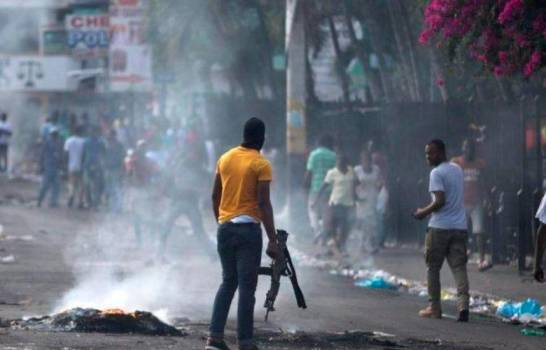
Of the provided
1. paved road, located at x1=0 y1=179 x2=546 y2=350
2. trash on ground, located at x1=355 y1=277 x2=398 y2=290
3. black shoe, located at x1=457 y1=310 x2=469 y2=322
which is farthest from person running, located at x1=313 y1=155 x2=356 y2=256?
A: black shoe, located at x1=457 y1=310 x2=469 y2=322

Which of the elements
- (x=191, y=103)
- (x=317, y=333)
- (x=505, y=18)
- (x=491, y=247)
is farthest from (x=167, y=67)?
(x=317, y=333)

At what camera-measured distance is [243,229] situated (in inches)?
405

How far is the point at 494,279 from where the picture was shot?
17.4 m

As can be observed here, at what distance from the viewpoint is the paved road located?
36.2 ft

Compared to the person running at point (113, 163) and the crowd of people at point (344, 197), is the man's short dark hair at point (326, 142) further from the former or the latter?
the person running at point (113, 163)

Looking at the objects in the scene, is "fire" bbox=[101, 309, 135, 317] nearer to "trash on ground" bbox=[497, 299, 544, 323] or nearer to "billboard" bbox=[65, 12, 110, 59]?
"trash on ground" bbox=[497, 299, 544, 323]

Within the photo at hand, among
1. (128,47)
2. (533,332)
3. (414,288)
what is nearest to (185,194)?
(414,288)

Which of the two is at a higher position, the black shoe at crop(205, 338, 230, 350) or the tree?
the tree

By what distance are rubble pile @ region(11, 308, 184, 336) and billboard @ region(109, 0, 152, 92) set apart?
21288mm

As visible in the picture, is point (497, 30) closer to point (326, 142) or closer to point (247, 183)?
point (247, 183)

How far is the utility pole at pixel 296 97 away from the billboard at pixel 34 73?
175 inches

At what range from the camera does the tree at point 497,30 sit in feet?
47.8

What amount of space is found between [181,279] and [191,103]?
76.1 ft

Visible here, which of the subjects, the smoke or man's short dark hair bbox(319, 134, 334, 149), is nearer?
the smoke
